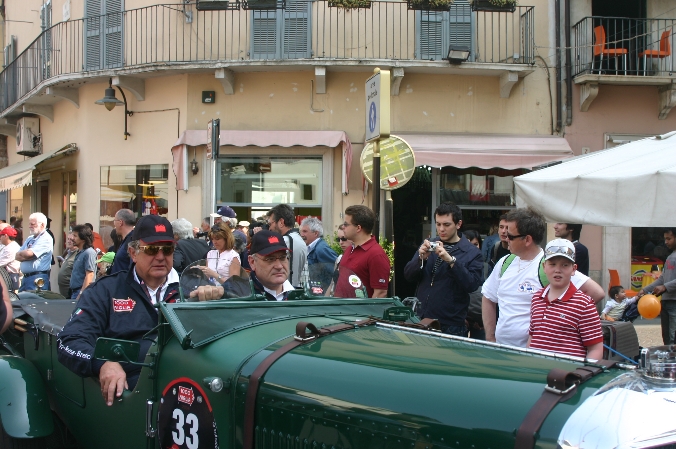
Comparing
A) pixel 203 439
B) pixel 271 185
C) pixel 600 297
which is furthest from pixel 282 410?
pixel 271 185

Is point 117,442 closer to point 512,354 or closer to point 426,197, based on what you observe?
point 512,354

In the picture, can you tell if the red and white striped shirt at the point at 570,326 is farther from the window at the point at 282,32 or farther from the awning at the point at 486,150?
the window at the point at 282,32

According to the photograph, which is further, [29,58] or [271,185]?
[29,58]

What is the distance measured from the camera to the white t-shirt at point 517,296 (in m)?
4.26

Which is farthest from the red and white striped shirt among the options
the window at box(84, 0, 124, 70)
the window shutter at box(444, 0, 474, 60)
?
the window at box(84, 0, 124, 70)

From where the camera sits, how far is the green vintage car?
192cm

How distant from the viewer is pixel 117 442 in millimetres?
3305

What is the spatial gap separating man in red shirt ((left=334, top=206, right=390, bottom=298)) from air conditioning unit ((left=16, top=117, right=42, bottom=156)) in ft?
45.7

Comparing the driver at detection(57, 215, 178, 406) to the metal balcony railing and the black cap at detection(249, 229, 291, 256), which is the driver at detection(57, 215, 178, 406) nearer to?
the black cap at detection(249, 229, 291, 256)

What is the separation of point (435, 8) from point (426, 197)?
3396 millimetres

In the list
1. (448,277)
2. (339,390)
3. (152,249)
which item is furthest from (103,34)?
(339,390)

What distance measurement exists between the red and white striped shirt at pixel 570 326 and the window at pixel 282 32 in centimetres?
959

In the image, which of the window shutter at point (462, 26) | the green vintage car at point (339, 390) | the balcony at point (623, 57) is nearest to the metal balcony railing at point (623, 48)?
the balcony at point (623, 57)

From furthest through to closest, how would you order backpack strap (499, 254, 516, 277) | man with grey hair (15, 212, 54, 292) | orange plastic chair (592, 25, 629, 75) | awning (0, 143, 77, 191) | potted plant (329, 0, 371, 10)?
awning (0, 143, 77, 191) < orange plastic chair (592, 25, 629, 75) < potted plant (329, 0, 371, 10) < man with grey hair (15, 212, 54, 292) < backpack strap (499, 254, 516, 277)
